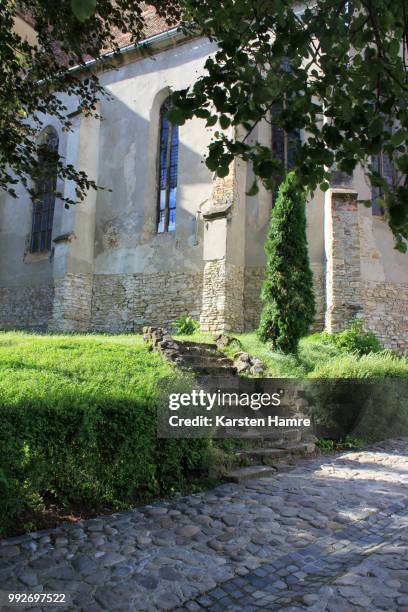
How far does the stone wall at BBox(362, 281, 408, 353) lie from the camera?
13422mm

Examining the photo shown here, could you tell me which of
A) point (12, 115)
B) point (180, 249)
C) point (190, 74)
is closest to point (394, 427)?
point (12, 115)

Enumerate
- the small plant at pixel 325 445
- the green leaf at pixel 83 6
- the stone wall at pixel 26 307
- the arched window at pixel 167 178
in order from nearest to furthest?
the green leaf at pixel 83 6, the small plant at pixel 325 445, the arched window at pixel 167 178, the stone wall at pixel 26 307

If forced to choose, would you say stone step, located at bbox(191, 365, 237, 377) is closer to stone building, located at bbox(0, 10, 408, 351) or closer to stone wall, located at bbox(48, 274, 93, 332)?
stone building, located at bbox(0, 10, 408, 351)

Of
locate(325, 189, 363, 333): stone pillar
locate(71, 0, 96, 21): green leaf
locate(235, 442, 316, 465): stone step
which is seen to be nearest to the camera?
locate(71, 0, 96, 21): green leaf

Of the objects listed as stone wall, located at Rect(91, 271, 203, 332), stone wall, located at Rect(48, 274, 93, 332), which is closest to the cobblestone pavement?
stone wall, located at Rect(91, 271, 203, 332)

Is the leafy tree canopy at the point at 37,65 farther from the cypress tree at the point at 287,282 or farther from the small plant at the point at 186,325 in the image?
the small plant at the point at 186,325

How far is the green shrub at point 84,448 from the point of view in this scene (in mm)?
3414

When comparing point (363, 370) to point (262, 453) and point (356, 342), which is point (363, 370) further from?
point (356, 342)

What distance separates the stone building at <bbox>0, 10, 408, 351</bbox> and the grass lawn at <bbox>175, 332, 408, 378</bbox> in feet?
4.90

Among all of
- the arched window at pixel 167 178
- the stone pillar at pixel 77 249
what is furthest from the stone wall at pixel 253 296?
the stone pillar at pixel 77 249

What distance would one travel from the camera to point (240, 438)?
626cm

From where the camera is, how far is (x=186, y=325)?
14375 millimetres

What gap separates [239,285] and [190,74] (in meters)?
7.73

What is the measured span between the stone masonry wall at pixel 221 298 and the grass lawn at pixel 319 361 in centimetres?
91
